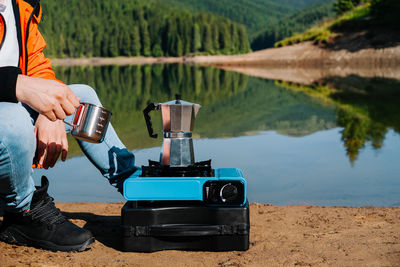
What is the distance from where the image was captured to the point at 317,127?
23.7 feet

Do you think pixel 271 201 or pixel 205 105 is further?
pixel 205 105

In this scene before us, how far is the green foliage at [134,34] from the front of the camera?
67.2m

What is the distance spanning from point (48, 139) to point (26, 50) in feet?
1.64

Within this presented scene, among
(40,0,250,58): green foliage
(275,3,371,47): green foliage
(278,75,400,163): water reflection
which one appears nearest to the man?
(278,75,400,163): water reflection

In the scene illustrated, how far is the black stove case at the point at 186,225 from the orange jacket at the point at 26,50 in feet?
2.67

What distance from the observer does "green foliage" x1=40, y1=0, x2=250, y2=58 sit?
6719 cm

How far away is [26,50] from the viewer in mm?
2566

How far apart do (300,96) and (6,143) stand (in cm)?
1056

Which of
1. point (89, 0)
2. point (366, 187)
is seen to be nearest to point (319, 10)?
point (89, 0)

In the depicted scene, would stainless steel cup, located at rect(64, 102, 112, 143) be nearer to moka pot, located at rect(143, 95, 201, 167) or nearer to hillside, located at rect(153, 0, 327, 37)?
moka pot, located at rect(143, 95, 201, 167)

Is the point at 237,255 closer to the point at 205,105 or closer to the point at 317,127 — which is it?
the point at 317,127

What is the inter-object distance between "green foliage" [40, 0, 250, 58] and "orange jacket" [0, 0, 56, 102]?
61673 mm

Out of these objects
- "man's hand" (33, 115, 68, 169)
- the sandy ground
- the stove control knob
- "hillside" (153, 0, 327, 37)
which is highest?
"hillside" (153, 0, 327, 37)

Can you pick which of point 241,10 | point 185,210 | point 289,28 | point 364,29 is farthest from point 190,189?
point 241,10
